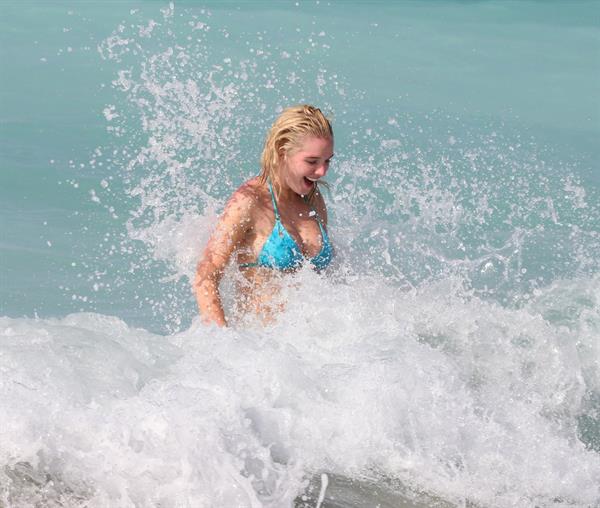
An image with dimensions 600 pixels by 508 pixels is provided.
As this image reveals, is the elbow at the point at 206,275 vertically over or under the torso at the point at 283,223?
under

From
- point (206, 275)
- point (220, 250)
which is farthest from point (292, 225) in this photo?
point (206, 275)

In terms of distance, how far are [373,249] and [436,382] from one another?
1437mm

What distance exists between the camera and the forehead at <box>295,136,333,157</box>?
621cm

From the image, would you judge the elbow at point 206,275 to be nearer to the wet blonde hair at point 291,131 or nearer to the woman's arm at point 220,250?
the woman's arm at point 220,250

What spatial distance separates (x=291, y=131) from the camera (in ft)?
20.6

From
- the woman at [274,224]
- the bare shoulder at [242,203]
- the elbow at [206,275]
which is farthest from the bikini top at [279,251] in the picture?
the elbow at [206,275]

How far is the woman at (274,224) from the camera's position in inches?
245

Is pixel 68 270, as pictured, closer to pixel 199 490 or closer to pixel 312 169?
pixel 312 169

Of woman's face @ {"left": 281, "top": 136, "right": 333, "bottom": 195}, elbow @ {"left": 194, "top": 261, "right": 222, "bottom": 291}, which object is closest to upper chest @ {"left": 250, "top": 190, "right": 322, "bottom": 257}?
woman's face @ {"left": 281, "top": 136, "right": 333, "bottom": 195}

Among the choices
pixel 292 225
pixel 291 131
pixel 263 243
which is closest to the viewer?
pixel 291 131

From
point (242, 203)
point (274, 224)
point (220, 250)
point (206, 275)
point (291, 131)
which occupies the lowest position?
point (206, 275)

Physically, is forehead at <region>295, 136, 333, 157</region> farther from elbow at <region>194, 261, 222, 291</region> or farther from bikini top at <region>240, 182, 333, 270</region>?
elbow at <region>194, 261, 222, 291</region>

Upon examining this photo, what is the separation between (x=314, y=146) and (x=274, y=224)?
0.47 meters

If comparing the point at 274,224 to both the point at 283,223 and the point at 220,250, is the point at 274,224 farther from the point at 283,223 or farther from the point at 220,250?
the point at 220,250
